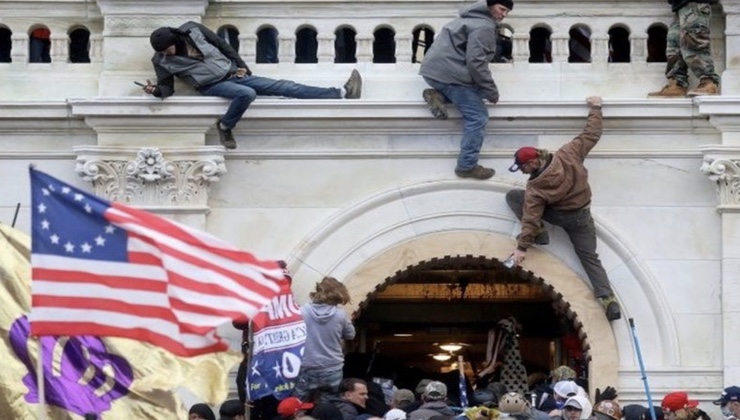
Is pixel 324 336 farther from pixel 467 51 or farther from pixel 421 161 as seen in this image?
pixel 467 51

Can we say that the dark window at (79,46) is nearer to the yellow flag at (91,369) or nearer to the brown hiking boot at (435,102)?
the brown hiking boot at (435,102)

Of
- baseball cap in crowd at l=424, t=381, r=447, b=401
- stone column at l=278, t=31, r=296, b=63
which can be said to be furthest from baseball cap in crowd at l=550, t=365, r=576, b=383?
stone column at l=278, t=31, r=296, b=63

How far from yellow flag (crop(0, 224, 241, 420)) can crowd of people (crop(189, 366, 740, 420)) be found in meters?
1.56

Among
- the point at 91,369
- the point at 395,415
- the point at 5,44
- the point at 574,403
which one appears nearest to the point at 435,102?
the point at 395,415

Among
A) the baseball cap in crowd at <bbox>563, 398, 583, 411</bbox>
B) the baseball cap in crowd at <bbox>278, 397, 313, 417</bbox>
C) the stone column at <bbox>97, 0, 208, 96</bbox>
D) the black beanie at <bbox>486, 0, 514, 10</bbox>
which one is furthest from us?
the stone column at <bbox>97, 0, 208, 96</bbox>

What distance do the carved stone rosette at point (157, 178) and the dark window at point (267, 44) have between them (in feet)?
3.46

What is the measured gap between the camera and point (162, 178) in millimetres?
27078

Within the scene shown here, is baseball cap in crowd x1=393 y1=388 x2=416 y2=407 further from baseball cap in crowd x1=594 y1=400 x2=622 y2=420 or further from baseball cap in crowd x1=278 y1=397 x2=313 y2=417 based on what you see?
baseball cap in crowd x1=594 y1=400 x2=622 y2=420

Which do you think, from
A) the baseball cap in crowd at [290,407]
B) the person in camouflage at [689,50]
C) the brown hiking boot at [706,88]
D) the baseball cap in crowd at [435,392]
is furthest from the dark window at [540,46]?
the baseball cap in crowd at [290,407]

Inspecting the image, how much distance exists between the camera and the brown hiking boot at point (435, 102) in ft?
88.6

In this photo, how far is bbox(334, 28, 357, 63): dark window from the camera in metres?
27.6

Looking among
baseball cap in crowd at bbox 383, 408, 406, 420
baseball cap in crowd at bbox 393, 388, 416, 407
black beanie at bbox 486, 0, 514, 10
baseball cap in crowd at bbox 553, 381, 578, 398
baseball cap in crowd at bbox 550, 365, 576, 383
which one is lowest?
baseball cap in crowd at bbox 383, 408, 406, 420

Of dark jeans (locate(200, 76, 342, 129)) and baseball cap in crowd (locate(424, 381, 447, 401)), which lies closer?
baseball cap in crowd (locate(424, 381, 447, 401))

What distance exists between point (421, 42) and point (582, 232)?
2284mm
